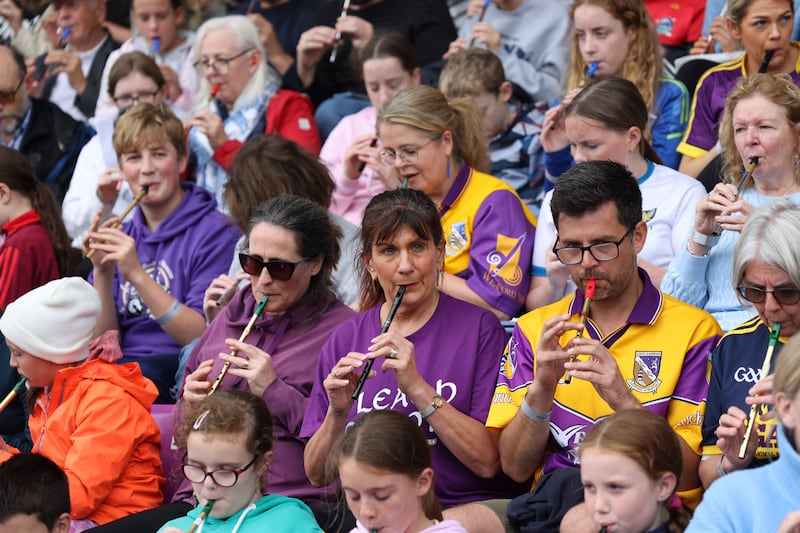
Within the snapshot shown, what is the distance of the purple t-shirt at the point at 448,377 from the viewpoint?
13.2 ft

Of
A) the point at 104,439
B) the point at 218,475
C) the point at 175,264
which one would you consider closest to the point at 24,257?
the point at 175,264

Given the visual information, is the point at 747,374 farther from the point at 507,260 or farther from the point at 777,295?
the point at 507,260

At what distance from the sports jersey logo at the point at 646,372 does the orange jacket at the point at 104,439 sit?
173 cm

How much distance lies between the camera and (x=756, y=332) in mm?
3713

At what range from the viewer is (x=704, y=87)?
563 centimetres

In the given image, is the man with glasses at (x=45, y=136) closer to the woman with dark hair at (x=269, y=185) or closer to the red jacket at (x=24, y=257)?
the red jacket at (x=24, y=257)

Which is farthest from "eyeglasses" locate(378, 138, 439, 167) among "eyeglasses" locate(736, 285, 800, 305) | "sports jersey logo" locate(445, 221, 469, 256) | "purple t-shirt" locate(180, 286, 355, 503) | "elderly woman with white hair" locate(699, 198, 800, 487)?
"eyeglasses" locate(736, 285, 800, 305)

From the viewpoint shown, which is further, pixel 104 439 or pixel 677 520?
pixel 104 439

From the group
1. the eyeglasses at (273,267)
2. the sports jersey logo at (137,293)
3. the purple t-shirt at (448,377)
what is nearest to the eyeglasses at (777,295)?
the purple t-shirt at (448,377)

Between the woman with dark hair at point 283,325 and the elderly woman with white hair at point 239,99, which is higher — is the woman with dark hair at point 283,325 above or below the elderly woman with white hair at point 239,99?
above

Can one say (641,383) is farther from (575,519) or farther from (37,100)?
(37,100)

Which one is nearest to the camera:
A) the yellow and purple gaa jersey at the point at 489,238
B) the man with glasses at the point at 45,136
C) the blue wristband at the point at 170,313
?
the yellow and purple gaa jersey at the point at 489,238

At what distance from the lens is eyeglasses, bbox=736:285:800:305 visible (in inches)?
140

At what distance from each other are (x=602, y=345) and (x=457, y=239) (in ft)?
4.69
